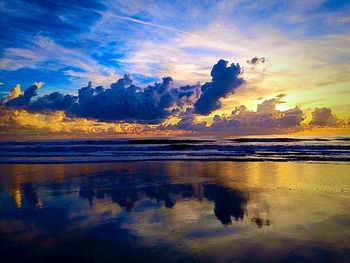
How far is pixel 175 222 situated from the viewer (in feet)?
25.7

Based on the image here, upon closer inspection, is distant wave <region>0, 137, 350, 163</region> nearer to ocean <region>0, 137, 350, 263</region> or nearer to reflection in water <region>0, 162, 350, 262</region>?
reflection in water <region>0, 162, 350, 262</region>

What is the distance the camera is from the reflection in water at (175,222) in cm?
584

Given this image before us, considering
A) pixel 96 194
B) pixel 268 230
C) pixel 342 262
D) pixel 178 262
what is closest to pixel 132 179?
pixel 96 194

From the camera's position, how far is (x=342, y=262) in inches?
209

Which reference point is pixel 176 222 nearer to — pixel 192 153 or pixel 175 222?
pixel 175 222

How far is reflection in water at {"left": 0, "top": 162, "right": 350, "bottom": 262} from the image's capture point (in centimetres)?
584

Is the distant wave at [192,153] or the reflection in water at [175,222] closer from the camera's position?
the reflection in water at [175,222]

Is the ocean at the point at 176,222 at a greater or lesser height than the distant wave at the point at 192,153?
greater

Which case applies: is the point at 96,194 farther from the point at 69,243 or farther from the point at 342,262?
the point at 342,262

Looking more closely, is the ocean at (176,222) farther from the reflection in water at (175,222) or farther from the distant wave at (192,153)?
the distant wave at (192,153)

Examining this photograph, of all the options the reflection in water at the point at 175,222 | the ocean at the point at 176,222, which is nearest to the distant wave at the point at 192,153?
the reflection in water at the point at 175,222

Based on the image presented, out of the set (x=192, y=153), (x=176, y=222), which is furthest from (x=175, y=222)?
(x=192, y=153)

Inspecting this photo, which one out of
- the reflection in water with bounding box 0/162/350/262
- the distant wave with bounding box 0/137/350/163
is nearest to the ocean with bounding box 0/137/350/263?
the reflection in water with bounding box 0/162/350/262

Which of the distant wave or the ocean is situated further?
the distant wave
